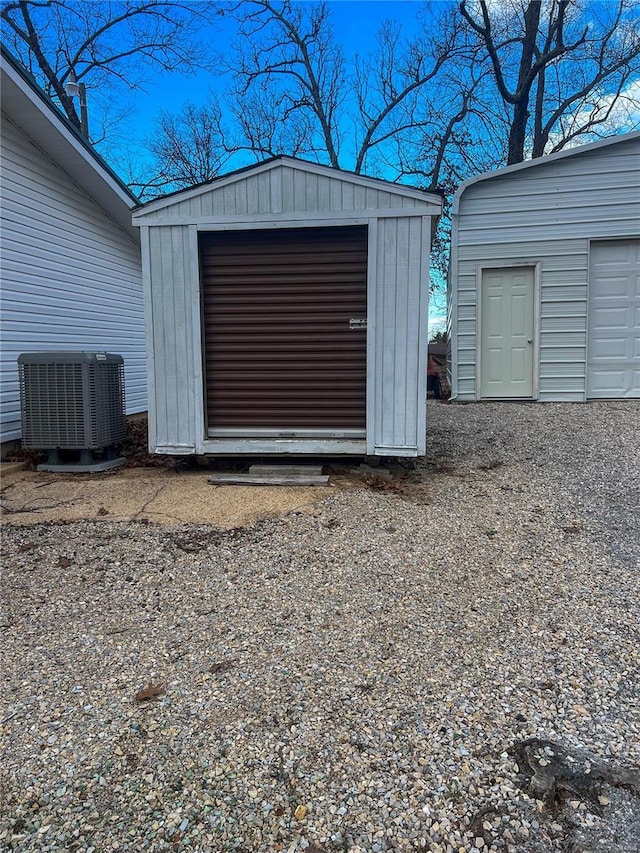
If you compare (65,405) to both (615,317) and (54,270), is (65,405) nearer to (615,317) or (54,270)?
(54,270)

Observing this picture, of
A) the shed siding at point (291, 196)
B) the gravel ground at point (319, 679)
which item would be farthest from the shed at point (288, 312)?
the gravel ground at point (319, 679)

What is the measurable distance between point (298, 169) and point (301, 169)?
0.03 m

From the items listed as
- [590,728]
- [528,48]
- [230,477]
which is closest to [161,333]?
[230,477]

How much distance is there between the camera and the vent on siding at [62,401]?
5.31 metres

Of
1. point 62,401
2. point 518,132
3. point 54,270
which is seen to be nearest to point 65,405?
point 62,401

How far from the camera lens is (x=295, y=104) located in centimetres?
1914

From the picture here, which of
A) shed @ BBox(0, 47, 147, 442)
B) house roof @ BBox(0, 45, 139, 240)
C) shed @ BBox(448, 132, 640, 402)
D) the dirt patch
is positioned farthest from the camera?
shed @ BBox(448, 132, 640, 402)

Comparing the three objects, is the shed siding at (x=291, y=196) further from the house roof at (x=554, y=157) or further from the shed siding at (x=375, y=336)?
the house roof at (x=554, y=157)

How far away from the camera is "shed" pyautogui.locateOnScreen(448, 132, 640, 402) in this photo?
8602 mm

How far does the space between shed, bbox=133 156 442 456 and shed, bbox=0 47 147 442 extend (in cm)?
228

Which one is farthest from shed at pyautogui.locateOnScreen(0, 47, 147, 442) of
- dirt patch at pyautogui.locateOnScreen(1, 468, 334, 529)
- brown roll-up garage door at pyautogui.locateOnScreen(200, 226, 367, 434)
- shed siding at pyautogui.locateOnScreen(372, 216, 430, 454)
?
shed siding at pyautogui.locateOnScreen(372, 216, 430, 454)

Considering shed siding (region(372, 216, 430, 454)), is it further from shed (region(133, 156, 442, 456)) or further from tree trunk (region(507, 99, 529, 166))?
tree trunk (region(507, 99, 529, 166))

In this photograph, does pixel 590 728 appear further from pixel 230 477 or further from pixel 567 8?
pixel 567 8

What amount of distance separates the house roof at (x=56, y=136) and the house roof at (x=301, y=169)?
7.83ft
